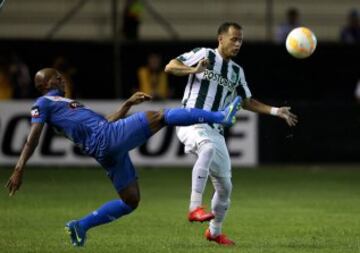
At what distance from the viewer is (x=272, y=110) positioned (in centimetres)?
1066

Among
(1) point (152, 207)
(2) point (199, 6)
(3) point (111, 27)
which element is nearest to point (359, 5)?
(2) point (199, 6)

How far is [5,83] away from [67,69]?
137 centimetres

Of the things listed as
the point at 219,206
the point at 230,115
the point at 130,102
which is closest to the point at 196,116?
the point at 230,115

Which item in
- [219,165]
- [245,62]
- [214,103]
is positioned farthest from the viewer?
[245,62]

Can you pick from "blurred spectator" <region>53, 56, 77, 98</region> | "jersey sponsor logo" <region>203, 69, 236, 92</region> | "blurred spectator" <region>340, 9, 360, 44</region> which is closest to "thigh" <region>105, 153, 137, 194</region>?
"jersey sponsor logo" <region>203, 69, 236, 92</region>

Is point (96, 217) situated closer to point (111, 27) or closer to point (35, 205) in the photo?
point (35, 205)

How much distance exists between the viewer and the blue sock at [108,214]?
32.8 feet

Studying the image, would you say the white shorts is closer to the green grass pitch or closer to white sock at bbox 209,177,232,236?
white sock at bbox 209,177,232,236

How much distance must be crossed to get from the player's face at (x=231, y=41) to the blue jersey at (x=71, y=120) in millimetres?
1716

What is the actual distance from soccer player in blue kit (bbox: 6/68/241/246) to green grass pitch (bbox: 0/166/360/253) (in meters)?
0.49

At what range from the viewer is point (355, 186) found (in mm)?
17797

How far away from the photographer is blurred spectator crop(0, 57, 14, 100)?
21484 mm

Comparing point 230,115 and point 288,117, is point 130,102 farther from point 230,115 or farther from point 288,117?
point 288,117

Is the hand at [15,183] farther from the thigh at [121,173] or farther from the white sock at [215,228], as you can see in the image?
the white sock at [215,228]
